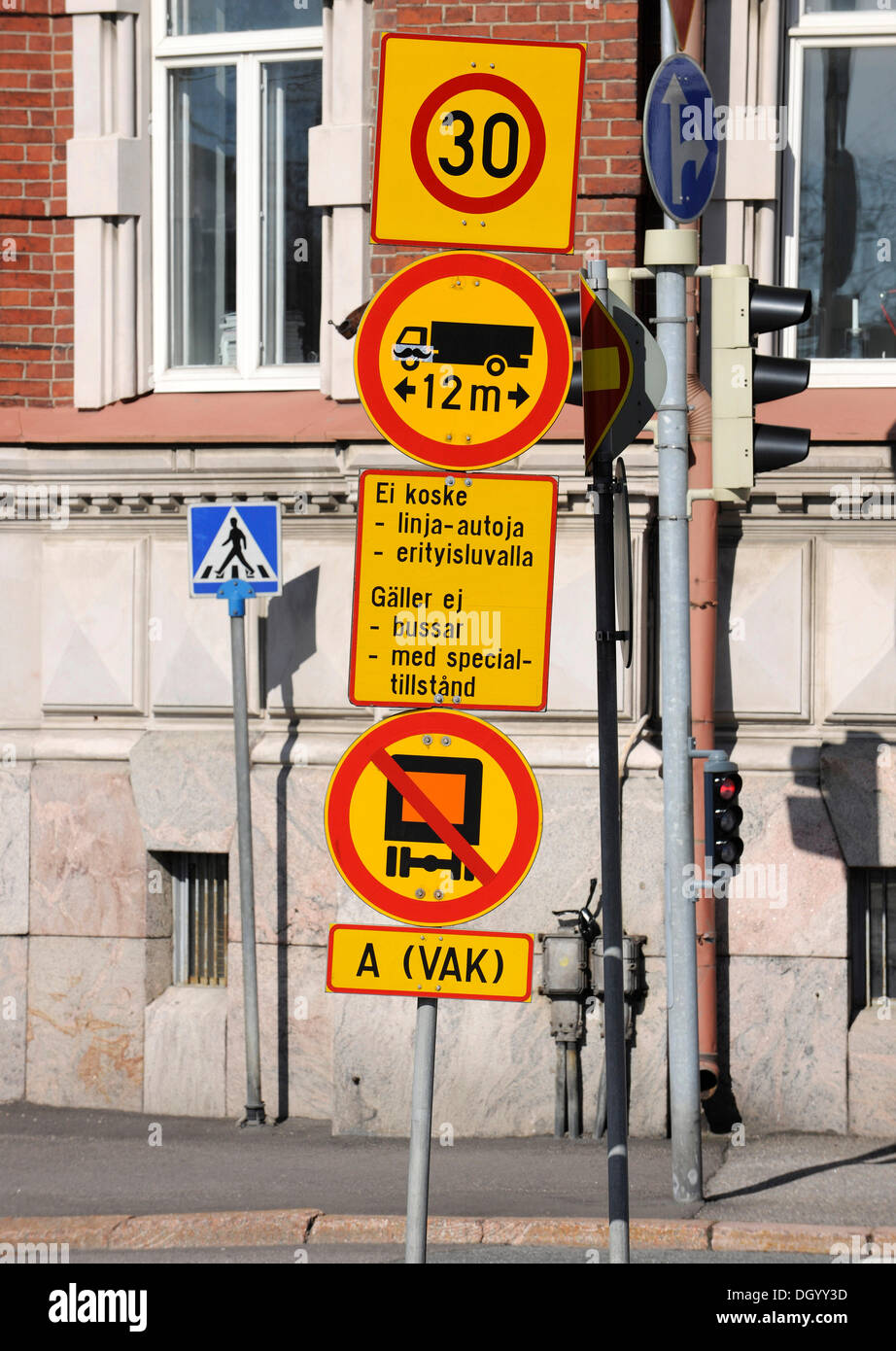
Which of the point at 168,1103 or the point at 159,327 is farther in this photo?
the point at 159,327

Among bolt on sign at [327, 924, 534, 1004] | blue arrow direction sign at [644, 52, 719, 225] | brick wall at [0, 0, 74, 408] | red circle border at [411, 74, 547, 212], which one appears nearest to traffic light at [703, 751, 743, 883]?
blue arrow direction sign at [644, 52, 719, 225]

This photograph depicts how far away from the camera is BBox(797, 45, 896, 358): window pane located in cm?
934

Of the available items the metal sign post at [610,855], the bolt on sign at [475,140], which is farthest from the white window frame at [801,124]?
the bolt on sign at [475,140]

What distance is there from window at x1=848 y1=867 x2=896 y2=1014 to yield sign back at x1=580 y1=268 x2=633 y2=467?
492 cm

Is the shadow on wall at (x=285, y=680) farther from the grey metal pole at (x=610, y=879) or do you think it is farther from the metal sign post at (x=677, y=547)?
the grey metal pole at (x=610, y=879)

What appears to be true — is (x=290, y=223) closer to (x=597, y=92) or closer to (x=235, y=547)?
(x=597, y=92)

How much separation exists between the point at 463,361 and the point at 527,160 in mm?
546

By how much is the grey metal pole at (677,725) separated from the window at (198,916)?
3097 millimetres

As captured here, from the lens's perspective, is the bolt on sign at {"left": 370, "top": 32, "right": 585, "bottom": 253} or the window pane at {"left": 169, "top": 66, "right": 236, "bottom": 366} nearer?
the bolt on sign at {"left": 370, "top": 32, "right": 585, "bottom": 253}

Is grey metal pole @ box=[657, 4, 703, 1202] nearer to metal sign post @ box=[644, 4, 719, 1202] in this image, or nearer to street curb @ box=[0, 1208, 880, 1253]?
metal sign post @ box=[644, 4, 719, 1202]

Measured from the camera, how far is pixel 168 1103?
927 centimetres

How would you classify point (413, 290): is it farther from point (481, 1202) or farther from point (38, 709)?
point (38, 709)

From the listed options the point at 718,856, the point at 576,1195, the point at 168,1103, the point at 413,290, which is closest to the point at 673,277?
the point at 718,856
